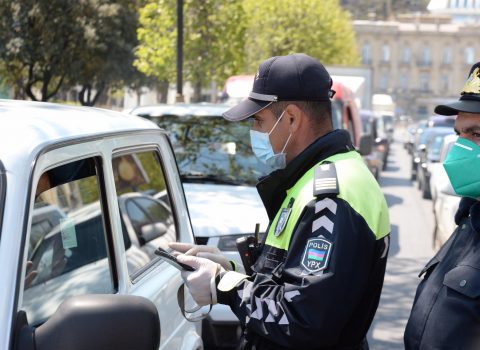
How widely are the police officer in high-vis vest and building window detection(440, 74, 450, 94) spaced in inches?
5650

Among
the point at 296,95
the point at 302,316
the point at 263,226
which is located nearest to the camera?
the point at 302,316

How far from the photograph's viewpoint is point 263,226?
20.9 ft

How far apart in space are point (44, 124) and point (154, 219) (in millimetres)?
1780

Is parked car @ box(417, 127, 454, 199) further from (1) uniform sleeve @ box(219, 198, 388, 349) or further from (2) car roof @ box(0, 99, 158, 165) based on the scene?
(1) uniform sleeve @ box(219, 198, 388, 349)

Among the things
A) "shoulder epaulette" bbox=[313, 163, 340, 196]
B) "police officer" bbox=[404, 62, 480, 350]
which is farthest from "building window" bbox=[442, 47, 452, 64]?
"shoulder epaulette" bbox=[313, 163, 340, 196]

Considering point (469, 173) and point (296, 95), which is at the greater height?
point (296, 95)

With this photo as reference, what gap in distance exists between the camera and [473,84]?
10.4 feet

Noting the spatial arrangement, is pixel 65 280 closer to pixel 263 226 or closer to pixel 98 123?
pixel 98 123

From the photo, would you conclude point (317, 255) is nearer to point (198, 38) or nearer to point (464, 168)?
point (464, 168)

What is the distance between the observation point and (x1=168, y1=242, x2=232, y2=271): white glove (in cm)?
297

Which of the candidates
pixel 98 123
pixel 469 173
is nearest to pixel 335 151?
pixel 469 173

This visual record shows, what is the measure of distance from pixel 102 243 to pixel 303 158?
0.83 m

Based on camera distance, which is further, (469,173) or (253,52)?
(253,52)

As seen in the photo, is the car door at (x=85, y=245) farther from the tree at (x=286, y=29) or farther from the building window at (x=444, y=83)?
the building window at (x=444, y=83)
